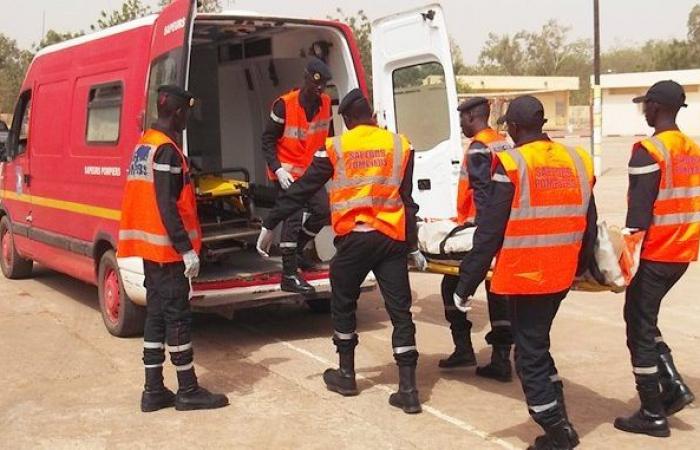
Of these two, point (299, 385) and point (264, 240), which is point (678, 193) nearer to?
point (264, 240)

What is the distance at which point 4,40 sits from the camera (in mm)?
56125

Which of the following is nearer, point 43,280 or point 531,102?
point 531,102

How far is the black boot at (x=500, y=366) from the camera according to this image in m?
5.95

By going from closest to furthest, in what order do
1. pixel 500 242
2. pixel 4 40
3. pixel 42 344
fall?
pixel 500 242, pixel 42 344, pixel 4 40

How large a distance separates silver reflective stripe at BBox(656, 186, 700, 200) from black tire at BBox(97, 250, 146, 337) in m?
4.15

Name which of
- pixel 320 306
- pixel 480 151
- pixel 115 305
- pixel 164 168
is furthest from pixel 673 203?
pixel 115 305

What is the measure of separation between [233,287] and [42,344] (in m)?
1.74

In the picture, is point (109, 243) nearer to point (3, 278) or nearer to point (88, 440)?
point (88, 440)

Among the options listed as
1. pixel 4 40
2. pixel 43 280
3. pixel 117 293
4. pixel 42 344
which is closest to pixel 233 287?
pixel 117 293

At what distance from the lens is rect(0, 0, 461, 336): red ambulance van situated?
680cm

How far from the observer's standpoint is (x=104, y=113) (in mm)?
7375

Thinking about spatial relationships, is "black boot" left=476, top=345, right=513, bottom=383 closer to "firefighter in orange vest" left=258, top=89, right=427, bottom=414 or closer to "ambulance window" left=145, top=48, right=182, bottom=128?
"firefighter in orange vest" left=258, top=89, right=427, bottom=414

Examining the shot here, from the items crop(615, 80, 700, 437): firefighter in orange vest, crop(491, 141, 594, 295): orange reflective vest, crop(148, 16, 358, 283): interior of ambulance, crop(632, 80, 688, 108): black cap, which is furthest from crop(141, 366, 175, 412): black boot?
crop(632, 80, 688, 108): black cap

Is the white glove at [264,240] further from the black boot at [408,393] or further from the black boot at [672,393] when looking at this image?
the black boot at [672,393]
